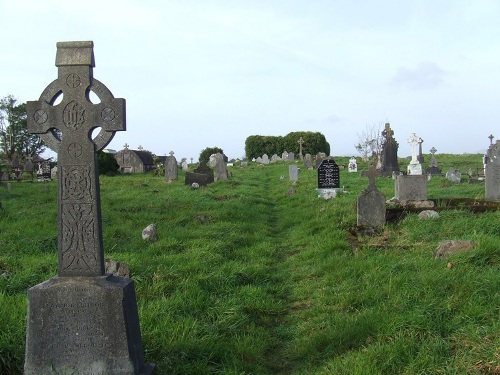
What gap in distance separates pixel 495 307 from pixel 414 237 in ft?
11.8

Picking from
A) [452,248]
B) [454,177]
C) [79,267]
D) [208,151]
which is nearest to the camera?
[79,267]

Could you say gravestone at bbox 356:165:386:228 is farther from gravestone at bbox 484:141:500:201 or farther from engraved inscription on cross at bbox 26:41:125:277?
engraved inscription on cross at bbox 26:41:125:277

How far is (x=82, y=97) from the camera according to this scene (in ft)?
12.2

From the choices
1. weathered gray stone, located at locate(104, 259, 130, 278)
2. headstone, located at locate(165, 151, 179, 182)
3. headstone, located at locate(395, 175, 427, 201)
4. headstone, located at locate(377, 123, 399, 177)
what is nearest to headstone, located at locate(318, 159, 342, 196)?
headstone, located at locate(395, 175, 427, 201)

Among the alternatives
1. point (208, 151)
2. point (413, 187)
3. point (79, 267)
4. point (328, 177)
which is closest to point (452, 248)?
point (79, 267)

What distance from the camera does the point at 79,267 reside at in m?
3.68

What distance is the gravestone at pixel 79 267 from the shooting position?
3.54 metres

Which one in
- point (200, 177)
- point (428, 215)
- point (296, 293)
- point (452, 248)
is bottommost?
point (296, 293)

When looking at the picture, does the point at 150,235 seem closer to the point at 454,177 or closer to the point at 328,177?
the point at 328,177

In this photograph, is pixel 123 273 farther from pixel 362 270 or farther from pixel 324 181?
pixel 324 181

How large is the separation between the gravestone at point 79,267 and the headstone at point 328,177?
10736 millimetres

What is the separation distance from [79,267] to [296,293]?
9.73 ft

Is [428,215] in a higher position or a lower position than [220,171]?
lower

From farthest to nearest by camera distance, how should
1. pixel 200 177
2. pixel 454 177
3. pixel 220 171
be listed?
pixel 220 171, pixel 200 177, pixel 454 177
